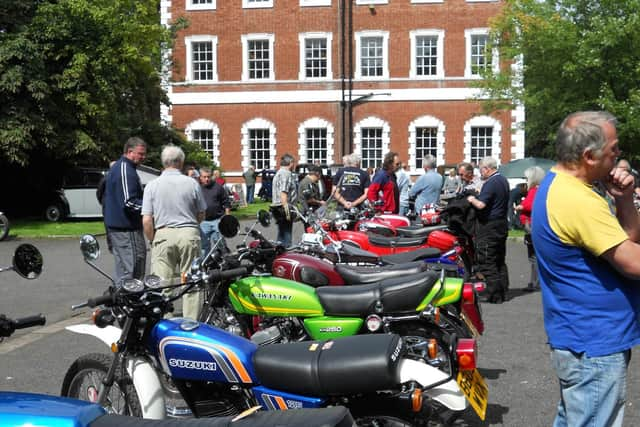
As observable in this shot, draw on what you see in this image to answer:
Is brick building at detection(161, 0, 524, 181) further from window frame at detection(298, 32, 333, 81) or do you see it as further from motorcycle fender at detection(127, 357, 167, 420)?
motorcycle fender at detection(127, 357, 167, 420)

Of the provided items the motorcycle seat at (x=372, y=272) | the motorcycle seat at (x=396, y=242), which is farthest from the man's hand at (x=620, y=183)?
the motorcycle seat at (x=396, y=242)

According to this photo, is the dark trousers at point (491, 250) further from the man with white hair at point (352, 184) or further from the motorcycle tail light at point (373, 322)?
the motorcycle tail light at point (373, 322)

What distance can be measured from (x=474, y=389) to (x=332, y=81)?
3640cm

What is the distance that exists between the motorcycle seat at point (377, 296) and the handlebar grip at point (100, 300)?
62.2 inches

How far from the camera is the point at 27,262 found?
3137 mm

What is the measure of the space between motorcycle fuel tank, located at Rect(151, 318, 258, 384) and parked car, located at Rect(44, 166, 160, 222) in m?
22.0

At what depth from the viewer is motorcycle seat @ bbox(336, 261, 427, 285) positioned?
20.3 feet

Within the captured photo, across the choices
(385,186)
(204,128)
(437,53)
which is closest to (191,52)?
(204,128)

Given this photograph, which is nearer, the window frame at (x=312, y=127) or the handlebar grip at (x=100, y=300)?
the handlebar grip at (x=100, y=300)

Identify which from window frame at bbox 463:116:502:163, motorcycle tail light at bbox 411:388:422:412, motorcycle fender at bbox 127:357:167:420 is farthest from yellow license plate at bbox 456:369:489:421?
window frame at bbox 463:116:502:163

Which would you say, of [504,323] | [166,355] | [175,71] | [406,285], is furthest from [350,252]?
[175,71]

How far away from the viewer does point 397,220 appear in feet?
41.6

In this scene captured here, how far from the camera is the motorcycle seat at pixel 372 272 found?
6.18 m

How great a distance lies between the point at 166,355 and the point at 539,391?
340 cm
